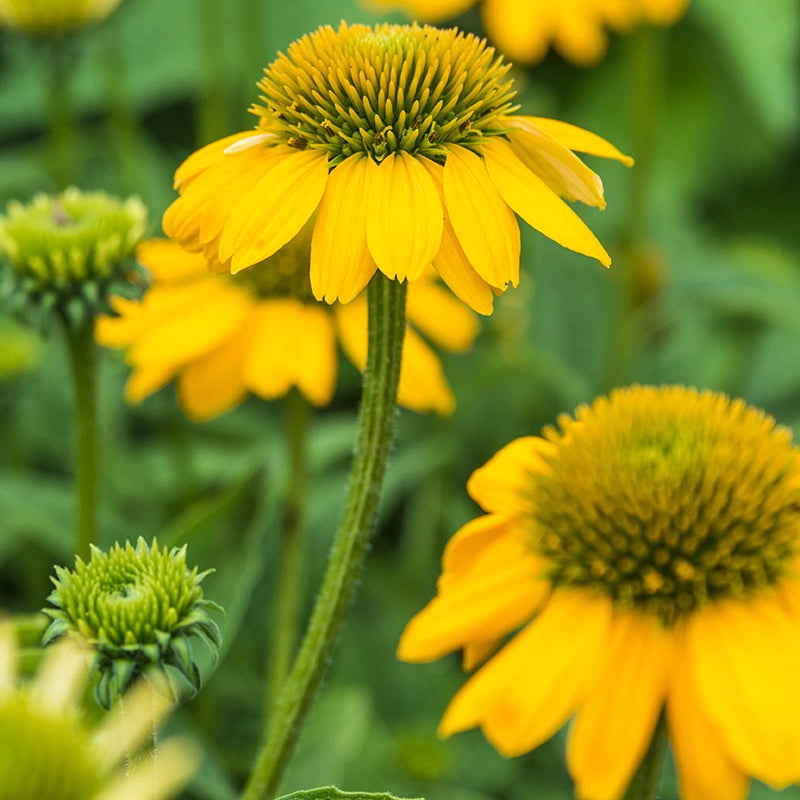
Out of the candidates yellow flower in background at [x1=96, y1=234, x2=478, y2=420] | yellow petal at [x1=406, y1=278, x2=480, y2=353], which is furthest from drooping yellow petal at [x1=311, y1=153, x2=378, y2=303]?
yellow petal at [x1=406, y1=278, x2=480, y2=353]

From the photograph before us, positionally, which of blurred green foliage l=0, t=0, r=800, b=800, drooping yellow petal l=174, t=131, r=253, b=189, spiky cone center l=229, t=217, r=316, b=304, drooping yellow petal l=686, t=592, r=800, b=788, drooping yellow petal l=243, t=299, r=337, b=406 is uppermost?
drooping yellow petal l=174, t=131, r=253, b=189

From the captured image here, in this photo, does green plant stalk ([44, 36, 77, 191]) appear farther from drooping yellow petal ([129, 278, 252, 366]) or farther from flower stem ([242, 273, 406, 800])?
flower stem ([242, 273, 406, 800])

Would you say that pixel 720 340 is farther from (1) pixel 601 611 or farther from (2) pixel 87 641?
(2) pixel 87 641

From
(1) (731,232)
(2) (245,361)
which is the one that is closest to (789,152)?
(1) (731,232)

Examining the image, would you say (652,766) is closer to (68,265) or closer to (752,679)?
(752,679)

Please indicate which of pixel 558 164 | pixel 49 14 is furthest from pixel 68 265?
pixel 49 14

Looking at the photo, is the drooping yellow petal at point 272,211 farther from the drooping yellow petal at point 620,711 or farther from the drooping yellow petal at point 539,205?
the drooping yellow petal at point 620,711

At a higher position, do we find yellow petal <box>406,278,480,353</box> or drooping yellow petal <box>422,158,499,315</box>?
drooping yellow petal <box>422,158,499,315</box>
